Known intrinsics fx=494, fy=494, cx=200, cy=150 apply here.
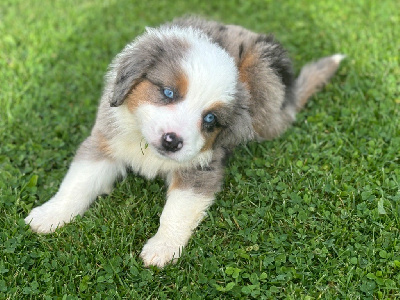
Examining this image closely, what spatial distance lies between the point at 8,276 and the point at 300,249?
2041 millimetres

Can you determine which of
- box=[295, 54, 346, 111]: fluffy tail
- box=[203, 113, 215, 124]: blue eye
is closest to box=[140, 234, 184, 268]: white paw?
box=[203, 113, 215, 124]: blue eye

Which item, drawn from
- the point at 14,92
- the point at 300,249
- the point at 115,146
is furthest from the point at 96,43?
the point at 300,249

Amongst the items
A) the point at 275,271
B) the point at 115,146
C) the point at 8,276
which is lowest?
the point at 8,276

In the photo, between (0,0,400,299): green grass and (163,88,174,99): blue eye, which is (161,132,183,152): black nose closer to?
(163,88,174,99): blue eye

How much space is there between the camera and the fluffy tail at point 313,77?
5.14 meters

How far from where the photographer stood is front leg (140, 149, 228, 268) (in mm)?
3570

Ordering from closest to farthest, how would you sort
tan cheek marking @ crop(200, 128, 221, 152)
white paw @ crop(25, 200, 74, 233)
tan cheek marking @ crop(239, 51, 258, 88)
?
tan cheek marking @ crop(200, 128, 221, 152)
white paw @ crop(25, 200, 74, 233)
tan cheek marking @ crop(239, 51, 258, 88)

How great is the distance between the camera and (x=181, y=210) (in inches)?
148

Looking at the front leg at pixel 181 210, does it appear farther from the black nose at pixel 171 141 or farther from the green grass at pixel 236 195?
the black nose at pixel 171 141

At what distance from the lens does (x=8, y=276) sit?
333cm

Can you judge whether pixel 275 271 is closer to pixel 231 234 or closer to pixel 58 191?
pixel 231 234

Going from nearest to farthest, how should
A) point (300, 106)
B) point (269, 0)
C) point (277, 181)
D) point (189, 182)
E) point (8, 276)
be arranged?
point (8, 276), point (189, 182), point (277, 181), point (300, 106), point (269, 0)

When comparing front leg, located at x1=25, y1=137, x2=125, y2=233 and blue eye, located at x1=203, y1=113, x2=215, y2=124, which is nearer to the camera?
blue eye, located at x1=203, y1=113, x2=215, y2=124

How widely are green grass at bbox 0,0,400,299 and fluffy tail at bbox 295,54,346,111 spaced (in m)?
0.11
